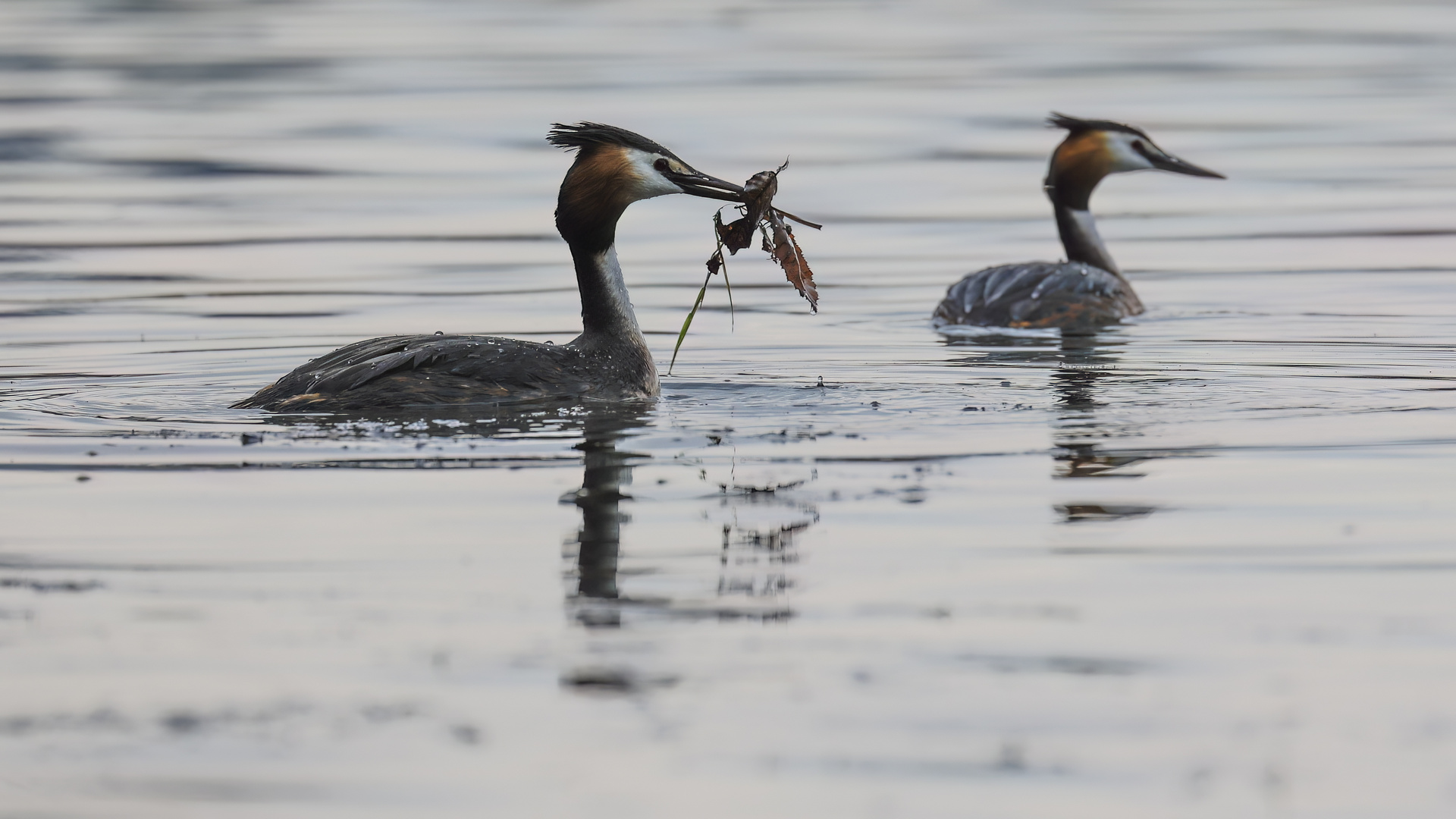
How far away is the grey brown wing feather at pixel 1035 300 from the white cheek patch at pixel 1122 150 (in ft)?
6.26

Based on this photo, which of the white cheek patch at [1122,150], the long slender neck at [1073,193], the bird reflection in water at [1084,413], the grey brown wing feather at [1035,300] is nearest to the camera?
the bird reflection in water at [1084,413]

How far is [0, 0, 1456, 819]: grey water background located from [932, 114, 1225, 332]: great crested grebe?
14.8 inches

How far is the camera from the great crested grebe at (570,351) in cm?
963

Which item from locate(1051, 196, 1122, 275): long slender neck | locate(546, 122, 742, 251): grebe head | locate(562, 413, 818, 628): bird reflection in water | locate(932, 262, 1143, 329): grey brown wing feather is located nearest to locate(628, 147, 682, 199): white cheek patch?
locate(546, 122, 742, 251): grebe head

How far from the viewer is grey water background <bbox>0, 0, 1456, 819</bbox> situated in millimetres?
4961

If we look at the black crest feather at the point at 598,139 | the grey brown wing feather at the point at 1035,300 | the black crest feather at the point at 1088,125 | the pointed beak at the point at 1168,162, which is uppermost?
the black crest feather at the point at 1088,125

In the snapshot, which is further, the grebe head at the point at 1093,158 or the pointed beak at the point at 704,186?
the grebe head at the point at 1093,158

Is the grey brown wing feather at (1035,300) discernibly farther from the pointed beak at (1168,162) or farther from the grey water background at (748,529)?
the pointed beak at (1168,162)

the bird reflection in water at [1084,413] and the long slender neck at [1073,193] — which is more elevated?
the long slender neck at [1073,193]

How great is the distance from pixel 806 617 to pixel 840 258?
1151cm

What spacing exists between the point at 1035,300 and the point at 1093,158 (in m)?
2.35

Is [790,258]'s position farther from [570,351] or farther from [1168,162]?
[1168,162]

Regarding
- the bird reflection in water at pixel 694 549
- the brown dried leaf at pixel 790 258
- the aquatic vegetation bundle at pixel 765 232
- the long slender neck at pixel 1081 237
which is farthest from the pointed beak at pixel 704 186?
the long slender neck at pixel 1081 237

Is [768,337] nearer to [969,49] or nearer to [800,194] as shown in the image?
[800,194]
